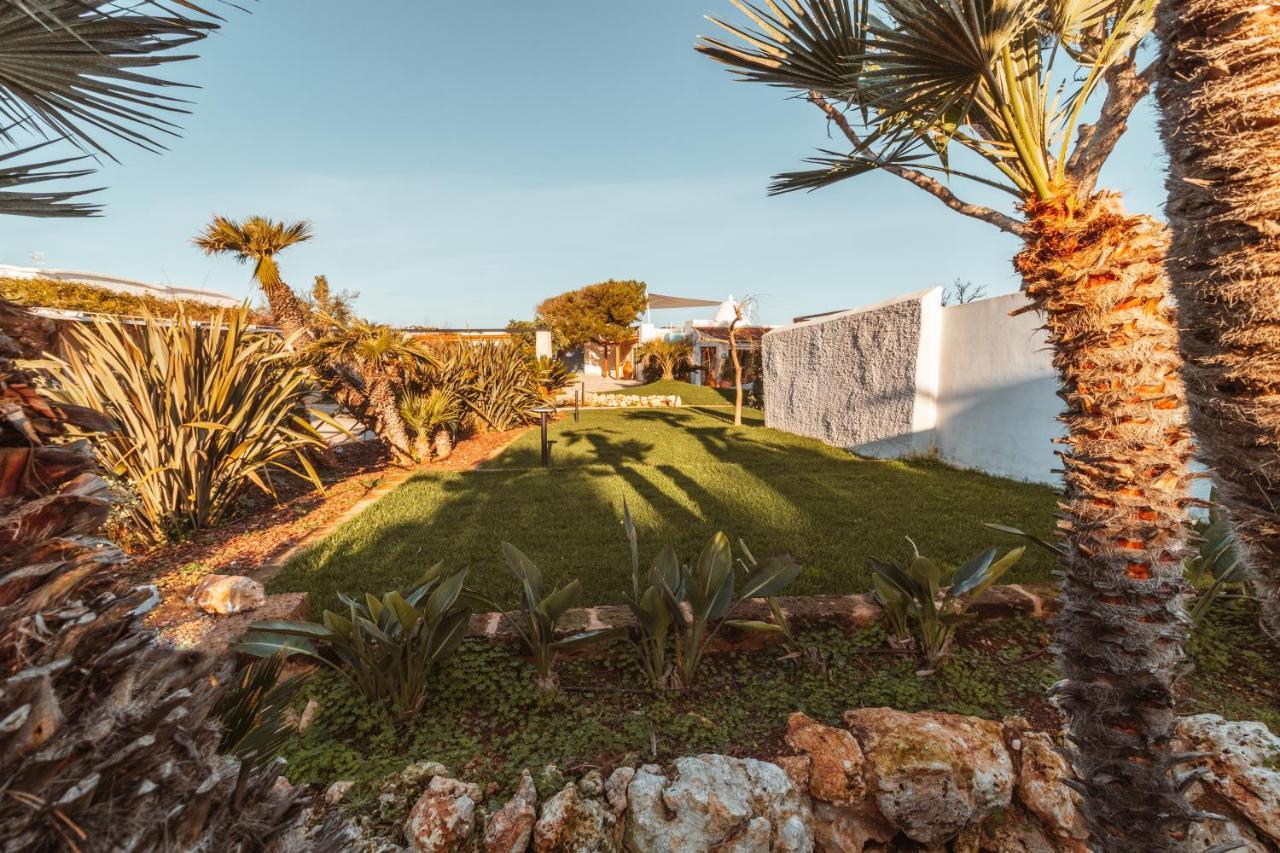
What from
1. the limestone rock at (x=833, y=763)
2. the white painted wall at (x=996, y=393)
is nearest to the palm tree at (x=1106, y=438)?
the limestone rock at (x=833, y=763)

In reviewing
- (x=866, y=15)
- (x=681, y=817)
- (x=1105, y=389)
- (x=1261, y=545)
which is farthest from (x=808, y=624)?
(x=866, y=15)

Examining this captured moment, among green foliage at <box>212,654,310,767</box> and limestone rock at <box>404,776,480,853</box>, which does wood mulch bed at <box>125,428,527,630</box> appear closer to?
limestone rock at <box>404,776,480,853</box>

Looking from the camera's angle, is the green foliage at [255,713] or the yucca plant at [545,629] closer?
the green foliage at [255,713]

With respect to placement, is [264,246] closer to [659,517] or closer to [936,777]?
[659,517]

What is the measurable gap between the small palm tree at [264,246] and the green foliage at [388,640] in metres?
5.89

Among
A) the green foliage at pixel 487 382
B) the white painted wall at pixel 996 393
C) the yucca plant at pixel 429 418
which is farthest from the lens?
the green foliage at pixel 487 382

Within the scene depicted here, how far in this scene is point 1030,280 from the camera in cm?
169

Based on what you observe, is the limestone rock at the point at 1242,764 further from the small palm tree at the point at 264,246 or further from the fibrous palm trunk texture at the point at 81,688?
the small palm tree at the point at 264,246

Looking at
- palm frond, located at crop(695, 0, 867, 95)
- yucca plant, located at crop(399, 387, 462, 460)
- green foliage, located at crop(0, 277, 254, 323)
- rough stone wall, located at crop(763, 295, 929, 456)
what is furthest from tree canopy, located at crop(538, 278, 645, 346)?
palm frond, located at crop(695, 0, 867, 95)

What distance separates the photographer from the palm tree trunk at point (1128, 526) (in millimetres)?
1507

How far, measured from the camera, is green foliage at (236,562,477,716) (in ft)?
6.59

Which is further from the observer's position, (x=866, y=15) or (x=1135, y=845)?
(x=866, y=15)

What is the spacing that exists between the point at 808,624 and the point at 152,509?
15.3 ft

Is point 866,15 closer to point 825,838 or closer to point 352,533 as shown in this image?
point 825,838
